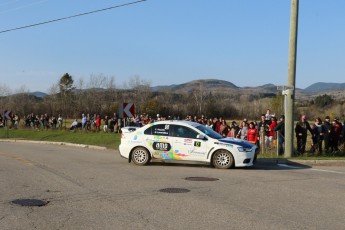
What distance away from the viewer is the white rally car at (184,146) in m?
14.2

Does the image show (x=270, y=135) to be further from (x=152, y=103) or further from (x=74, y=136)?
(x=152, y=103)

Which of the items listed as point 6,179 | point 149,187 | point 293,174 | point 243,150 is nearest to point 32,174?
point 6,179

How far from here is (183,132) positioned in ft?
48.8

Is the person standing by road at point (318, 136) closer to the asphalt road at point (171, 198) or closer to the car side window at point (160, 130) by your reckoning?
the asphalt road at point (171, 198)

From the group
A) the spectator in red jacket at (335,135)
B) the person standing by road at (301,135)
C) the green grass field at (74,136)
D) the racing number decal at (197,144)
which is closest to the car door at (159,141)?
the racing number decal at (197,144)

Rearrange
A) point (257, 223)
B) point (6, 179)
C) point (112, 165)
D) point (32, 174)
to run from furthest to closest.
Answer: point (112, 165)
point (32, 174)
point (6, 179)
point (257, 223)

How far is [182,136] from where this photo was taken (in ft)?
48.5

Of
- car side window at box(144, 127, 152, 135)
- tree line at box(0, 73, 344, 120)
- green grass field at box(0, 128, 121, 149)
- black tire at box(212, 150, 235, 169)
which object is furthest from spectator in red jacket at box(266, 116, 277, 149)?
tree line at box(0, 73, 344, 120)

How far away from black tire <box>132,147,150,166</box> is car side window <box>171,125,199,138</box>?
1.13 metres

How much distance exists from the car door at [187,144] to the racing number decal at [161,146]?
0.20 metres

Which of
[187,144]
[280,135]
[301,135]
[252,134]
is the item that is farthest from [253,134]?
[187,144]

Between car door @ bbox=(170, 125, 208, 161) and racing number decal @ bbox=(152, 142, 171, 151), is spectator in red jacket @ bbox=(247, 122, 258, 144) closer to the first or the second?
car door @ bbox=(170, 125, 208, 161)

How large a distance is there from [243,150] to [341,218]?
6874 millimetres

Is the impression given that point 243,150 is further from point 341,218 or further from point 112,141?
point 112,141
